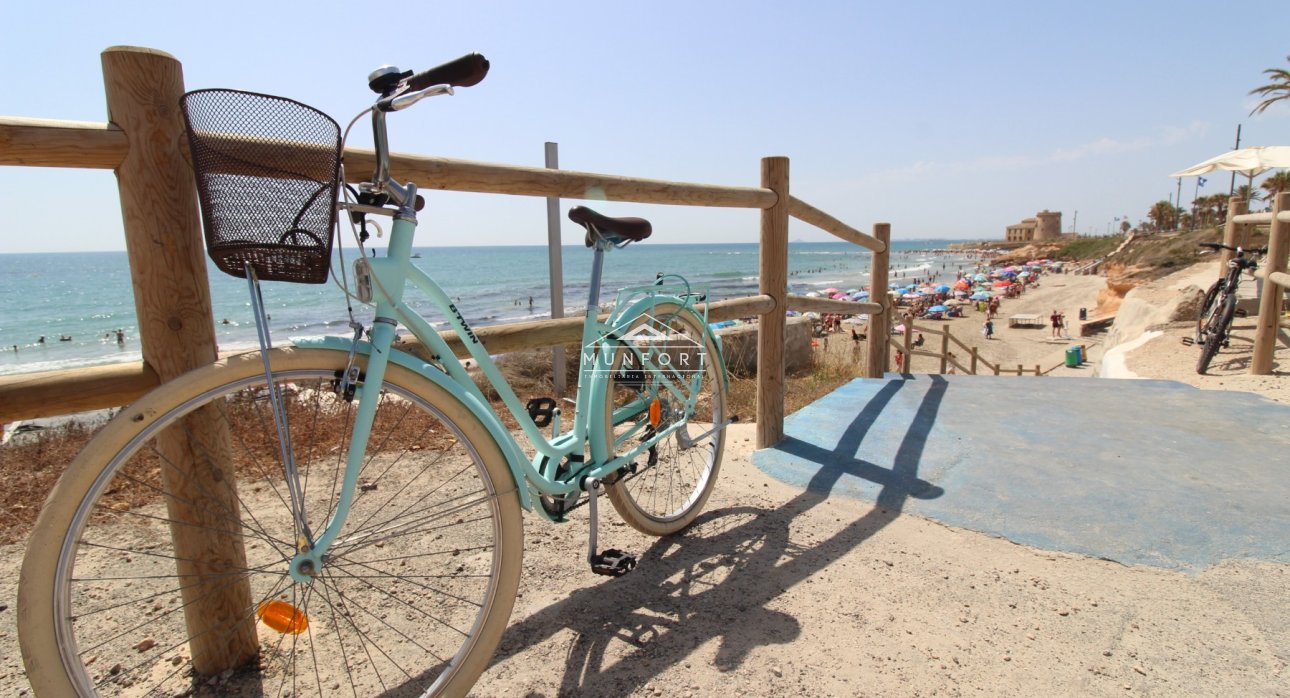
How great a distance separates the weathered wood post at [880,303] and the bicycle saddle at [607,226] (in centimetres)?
386

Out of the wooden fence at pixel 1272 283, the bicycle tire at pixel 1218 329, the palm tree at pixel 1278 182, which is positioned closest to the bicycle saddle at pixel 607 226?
the wooden fence at pixel 1272 283

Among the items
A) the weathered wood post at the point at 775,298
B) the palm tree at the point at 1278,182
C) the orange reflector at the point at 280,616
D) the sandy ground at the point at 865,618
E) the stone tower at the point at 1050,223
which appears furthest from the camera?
the stone tower at the point at 1050,223

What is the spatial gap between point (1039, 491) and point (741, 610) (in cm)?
173

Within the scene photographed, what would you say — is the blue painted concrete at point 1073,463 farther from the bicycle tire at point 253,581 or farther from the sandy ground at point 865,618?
the bicycle tire at point 253,581

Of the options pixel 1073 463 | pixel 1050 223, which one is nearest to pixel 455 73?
pixel 1073 463

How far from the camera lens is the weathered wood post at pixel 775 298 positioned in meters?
3.56

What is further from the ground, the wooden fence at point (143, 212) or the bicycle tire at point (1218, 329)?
the wooden fence at point (143, 212)

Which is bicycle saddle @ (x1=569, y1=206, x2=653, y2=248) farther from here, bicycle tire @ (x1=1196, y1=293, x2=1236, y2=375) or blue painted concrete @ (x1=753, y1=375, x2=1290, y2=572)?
bicycle tire @ (x1=1196, y1=293, x2=1236, y2=375)

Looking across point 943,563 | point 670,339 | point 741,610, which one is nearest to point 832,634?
point 741,610

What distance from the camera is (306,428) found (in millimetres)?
3789

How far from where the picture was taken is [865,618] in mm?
2094

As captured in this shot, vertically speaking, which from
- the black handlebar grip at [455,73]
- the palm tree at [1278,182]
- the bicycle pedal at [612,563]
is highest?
the palm tree at [1278,182]

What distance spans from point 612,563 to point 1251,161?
12796 millimetres

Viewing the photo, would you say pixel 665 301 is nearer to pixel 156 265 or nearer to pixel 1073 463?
pixel 156 265
